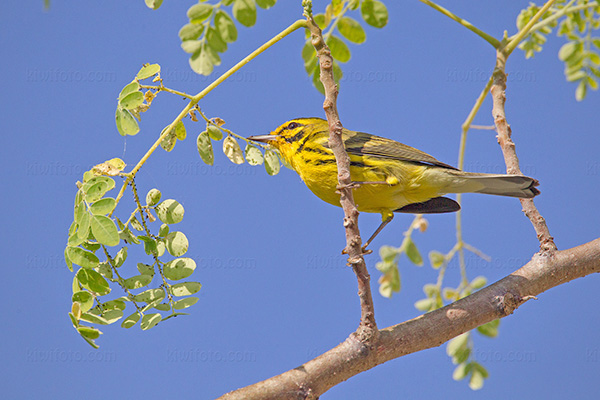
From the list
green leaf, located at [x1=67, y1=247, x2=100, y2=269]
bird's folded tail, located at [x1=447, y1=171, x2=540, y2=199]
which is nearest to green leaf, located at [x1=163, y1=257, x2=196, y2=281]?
green leaf, located at [x1=67, y1=247, x2=100, y2=269]

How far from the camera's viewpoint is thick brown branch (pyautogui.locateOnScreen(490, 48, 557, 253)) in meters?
3.50

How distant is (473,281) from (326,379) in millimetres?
2210

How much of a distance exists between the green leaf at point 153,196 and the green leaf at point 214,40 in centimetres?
81

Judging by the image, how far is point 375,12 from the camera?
335 centimetres

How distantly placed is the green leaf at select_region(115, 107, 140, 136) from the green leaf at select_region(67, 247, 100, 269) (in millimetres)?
608

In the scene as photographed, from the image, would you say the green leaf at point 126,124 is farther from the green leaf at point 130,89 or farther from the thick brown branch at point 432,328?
the thick brown branch at point 432,328

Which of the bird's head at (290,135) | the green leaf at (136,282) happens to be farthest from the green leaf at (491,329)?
the green leaf at (136,282)

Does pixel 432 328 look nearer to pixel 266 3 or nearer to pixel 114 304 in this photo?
pixel 114 304

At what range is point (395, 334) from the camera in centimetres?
288

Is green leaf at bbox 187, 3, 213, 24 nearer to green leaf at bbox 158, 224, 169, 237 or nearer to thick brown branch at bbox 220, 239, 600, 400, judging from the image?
green leaf at bbox 158, 224, 169, 237

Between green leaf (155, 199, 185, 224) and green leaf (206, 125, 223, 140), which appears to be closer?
green leaf (155, 199, 185, 224)

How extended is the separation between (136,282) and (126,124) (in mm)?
755

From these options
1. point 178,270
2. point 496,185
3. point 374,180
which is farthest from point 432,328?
point 178,270

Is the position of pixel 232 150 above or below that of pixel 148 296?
above
